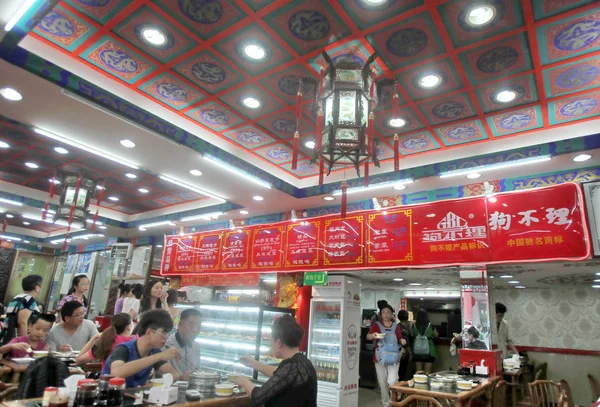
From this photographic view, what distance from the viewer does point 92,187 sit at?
735 centimetres

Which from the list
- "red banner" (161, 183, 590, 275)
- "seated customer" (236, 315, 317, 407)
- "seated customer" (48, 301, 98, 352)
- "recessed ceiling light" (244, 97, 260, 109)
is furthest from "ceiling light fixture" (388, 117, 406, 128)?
"seated customer" (48, 301, 98, 352)

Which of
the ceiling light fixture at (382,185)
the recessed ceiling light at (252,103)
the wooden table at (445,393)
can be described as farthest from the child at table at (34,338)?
the ceiling light fixture at (382,185)

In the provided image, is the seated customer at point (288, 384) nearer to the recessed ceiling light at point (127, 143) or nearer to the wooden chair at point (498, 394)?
the wooden chair at point (498, 394)

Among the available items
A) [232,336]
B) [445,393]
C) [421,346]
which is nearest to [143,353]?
[232,336]

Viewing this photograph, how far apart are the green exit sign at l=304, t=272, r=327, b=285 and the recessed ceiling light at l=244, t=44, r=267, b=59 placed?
423 cm

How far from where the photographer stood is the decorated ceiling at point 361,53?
11.8 ft

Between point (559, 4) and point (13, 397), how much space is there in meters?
5.35

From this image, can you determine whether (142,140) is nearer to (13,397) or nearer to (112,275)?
(13,397)

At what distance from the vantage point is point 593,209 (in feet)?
16.5

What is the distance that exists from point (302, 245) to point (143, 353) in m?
4.86

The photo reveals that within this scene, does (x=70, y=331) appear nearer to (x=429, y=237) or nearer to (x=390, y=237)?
(x=390, y=237)

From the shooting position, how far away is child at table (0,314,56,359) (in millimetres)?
4090

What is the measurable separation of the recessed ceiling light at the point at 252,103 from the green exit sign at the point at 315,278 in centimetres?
341

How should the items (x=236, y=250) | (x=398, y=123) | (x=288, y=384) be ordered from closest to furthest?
(x=288, y=384) < (x=398, y=123) < (x=236, y=250)
